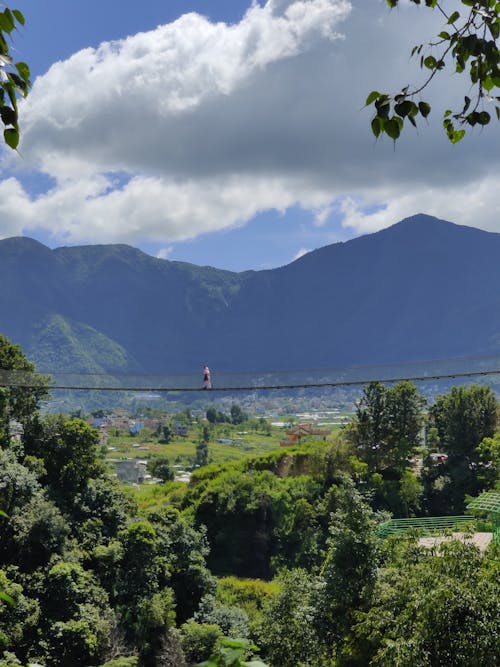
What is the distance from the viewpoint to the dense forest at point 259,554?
30.3ft

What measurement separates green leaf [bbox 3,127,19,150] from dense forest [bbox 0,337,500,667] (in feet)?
3.95

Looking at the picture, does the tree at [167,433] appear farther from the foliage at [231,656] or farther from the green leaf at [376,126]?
the foliage at [231,656]

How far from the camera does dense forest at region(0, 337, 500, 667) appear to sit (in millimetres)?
9227

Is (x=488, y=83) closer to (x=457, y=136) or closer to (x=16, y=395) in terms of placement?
(x=457, y=136)

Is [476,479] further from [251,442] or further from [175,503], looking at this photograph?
[251,442]

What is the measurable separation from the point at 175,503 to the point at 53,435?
9.68 metres

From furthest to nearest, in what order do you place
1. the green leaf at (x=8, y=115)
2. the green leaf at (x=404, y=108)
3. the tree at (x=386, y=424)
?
the tree at (x=386, y=424) → the green leaf at (x=404, y=108) → the green leaf at (x=8, y=115)

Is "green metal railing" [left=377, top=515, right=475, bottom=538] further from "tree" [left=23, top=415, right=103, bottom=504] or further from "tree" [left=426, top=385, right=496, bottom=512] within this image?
"tree" [left=23, top=415, right=103, bottom=504]

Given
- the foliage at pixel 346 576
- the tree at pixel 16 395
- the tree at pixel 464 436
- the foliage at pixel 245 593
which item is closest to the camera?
the foliage at pixel 346 576

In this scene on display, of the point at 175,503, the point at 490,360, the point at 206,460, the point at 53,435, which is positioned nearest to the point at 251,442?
the point at 206,460

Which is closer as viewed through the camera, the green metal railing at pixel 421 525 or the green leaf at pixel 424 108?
the green leaf at pixel 424 108

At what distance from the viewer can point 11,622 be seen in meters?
15.9

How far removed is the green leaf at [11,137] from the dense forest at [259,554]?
1.20m

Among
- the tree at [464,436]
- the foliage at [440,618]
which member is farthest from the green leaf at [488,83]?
the tree at [464,436]
